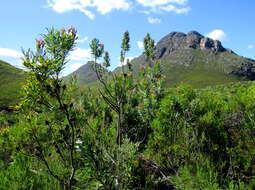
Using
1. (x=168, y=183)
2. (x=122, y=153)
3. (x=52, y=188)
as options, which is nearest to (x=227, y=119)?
(x=168, y=183)

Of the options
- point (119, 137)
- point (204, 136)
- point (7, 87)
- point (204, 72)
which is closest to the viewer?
point (119, 137)

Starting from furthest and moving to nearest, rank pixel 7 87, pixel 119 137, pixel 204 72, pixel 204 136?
1. pixel 204 72
2. pixel 7 87
3. pixel 204 136
4. pixel 119 137

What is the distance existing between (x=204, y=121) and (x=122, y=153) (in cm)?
310

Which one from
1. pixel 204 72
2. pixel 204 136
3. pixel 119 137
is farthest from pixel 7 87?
pixel 204 72

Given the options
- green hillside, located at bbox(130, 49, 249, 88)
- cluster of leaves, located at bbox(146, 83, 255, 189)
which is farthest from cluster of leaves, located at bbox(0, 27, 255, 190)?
green hillside, located at bbox(130, 49, 249, 88)

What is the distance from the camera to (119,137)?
3658 mm

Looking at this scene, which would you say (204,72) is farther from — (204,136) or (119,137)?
(119,137)

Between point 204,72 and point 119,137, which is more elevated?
point 204,72

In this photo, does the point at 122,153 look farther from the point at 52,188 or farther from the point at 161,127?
the point at 161,127

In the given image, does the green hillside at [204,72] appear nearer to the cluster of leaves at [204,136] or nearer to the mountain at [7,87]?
the mountain at [7,87]

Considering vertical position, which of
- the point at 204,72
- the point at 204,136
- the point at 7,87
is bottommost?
the point at 204,136

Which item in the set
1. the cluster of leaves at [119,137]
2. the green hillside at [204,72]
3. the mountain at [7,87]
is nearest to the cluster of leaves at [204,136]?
the cluster of leaves at [119,137]

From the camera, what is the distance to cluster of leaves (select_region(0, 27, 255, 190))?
120 inches

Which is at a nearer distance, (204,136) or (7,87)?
(204,136)
